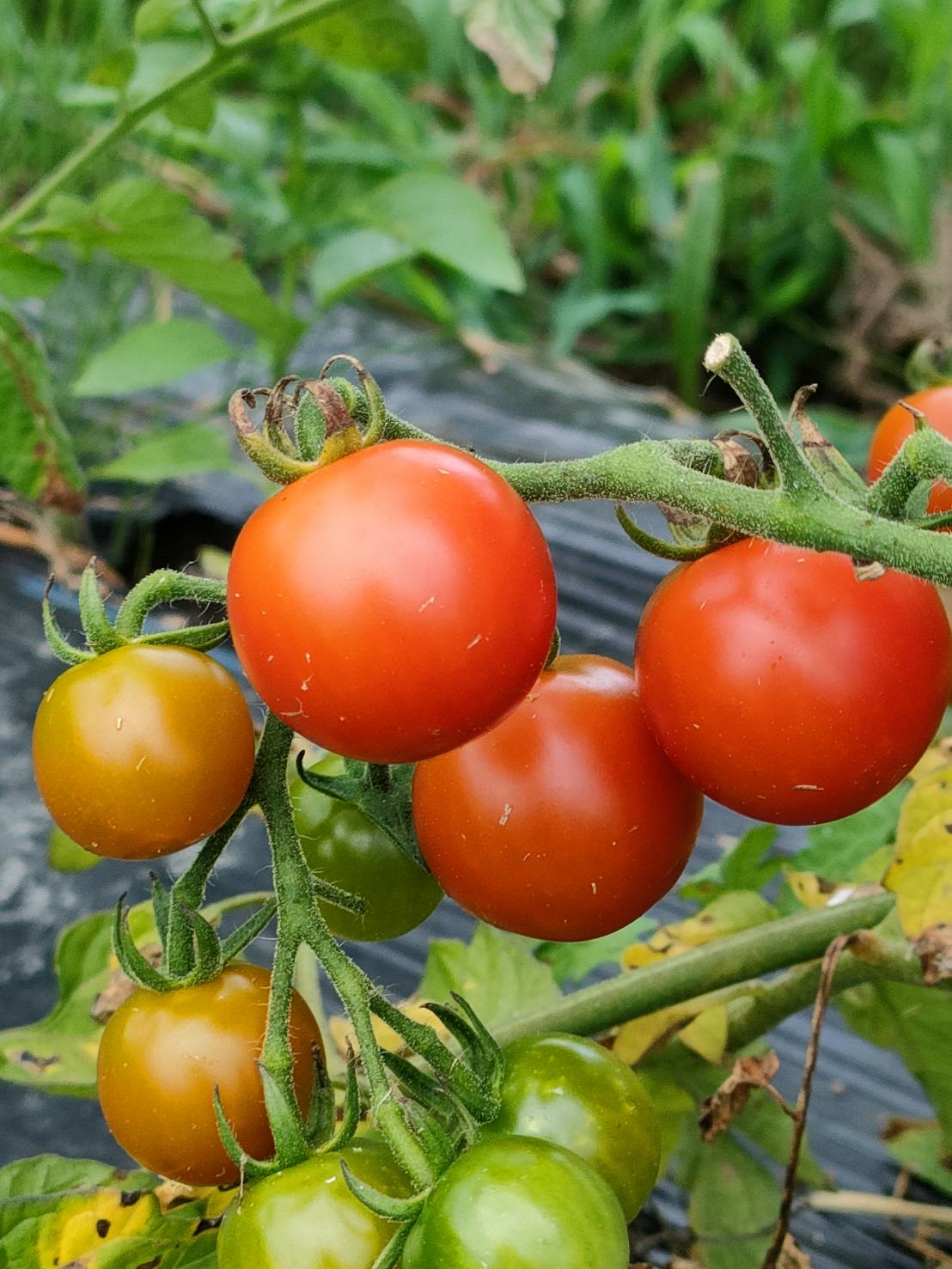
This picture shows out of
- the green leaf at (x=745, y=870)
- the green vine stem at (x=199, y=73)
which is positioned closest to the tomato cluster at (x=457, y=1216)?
the green leaf at (x=745, y=870)

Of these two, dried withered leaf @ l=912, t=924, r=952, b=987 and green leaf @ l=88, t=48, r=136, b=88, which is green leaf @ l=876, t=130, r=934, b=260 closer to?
green leaf @ l=88, t=48, r=136, b=88

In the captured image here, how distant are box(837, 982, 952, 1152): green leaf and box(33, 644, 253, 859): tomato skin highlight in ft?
1.81

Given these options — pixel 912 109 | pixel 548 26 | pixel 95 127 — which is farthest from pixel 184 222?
pixel 912 109

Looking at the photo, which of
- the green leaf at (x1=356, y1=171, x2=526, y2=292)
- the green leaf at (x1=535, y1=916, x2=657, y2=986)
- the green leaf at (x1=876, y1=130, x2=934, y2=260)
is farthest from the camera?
the green leaf at (x1=876, y1=130, x2=934, y2=260)

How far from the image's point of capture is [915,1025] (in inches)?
37.1

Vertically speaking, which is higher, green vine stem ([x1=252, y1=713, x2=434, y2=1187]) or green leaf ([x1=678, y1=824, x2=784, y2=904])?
green vine stem ([x1=252, y1=713, x2=434, y2=1187])

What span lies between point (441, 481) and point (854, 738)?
211mm

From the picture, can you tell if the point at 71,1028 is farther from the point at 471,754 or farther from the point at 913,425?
the point at 913,425

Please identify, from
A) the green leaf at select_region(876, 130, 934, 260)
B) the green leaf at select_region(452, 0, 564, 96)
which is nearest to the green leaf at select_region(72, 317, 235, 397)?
Result: the green leaf at select_region(452, 0, 564, 96)

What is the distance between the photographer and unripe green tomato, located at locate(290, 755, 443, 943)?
0.73 metres

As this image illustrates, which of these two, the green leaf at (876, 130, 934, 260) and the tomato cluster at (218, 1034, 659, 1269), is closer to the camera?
the tomato cluster at (218, 1034, 659, 1269)

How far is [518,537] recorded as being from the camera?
51cm

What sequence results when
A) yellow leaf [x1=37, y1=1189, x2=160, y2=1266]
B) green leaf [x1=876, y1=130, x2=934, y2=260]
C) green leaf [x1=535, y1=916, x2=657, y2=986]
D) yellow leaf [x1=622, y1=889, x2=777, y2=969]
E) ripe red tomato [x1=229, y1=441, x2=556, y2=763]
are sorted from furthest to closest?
green leaf [x1=876, y1=130, x2=934, y2=260] → green leaf [x1=535, y1=916, x2=657, y2=986] → yellow leaf [x1=622, y1=889, x2=777, y2=969] → yellow leaf [x1=37, y1=1189, x2=160, y2=1266] → ripe red tomato [x1=229, y1=441, x2=556, y2=763]

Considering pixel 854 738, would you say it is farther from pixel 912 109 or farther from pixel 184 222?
pixel 912 109
